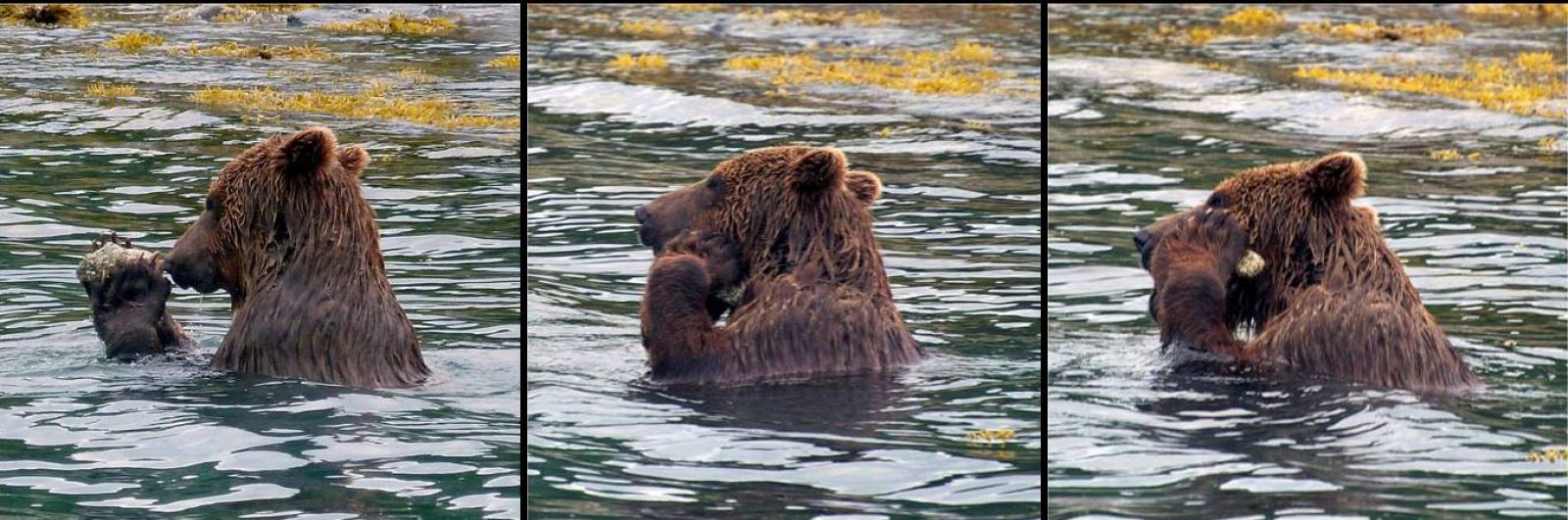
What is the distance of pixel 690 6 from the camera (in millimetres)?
28375

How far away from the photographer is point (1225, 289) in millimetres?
9641

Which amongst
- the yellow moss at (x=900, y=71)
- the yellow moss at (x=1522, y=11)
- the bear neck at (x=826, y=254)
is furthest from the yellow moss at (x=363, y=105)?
the yellow moss at (x=1522, y=11)

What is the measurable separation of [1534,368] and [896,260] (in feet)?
12.1

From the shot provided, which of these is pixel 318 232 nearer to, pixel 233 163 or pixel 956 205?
pixel 233 163

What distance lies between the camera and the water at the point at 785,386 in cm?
799

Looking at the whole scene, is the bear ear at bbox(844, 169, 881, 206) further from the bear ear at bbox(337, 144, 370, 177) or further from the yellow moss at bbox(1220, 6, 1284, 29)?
the yellow moss at bbox(1220, 6, 1284, 29)

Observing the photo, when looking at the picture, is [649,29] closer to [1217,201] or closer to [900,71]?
[900,71]

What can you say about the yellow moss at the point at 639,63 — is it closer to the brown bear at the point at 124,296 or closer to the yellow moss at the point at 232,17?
the yellow moss at the point at 232,17

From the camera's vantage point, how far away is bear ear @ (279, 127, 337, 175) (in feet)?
30.2

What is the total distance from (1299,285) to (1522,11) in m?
20.6

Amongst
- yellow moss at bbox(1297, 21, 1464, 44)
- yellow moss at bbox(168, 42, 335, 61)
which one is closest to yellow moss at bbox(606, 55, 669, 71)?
yellow moss at bbox(1297, 21, 1464, 44)

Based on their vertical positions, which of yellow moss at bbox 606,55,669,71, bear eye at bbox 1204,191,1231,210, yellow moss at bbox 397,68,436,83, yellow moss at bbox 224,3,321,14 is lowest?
yellow moss at bbox 606,55,669,71

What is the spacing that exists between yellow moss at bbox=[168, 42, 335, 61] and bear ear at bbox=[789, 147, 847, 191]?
3.08 meters

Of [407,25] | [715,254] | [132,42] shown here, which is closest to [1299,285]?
[715,254]
